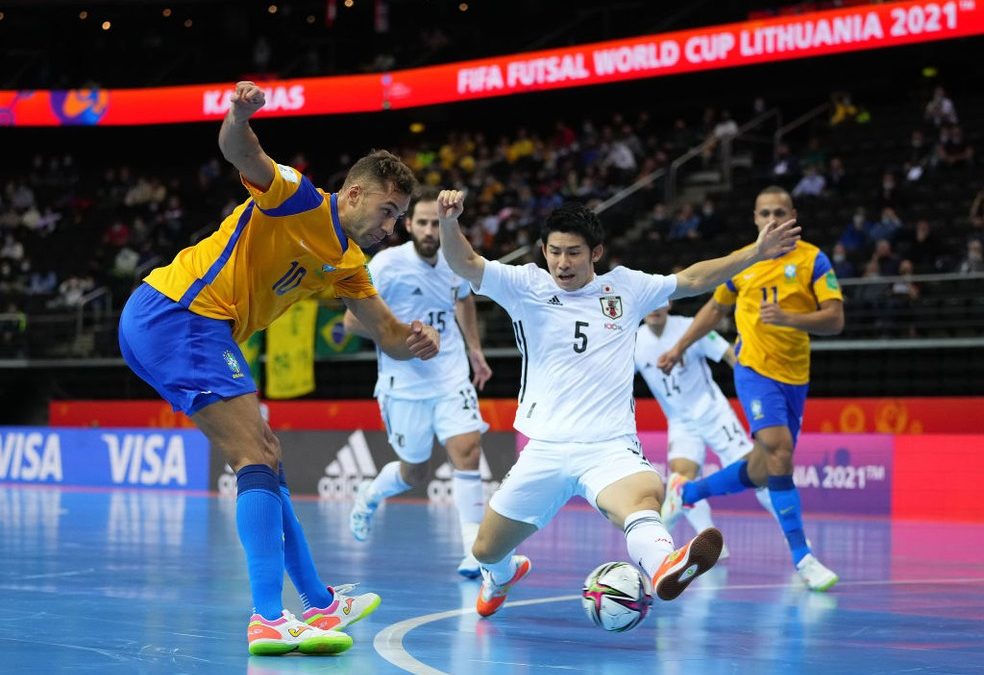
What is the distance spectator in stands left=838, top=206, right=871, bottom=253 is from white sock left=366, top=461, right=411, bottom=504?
1189 cm

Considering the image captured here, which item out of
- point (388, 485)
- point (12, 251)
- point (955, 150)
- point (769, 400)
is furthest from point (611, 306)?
point (12, 251)

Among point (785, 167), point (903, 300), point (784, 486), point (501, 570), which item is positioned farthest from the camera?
point (785, 167)

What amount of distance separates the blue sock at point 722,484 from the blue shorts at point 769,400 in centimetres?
61

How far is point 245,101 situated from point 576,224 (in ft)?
5.88

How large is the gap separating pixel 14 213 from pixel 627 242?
17564 mm

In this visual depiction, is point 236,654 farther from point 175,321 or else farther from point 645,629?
point 645,629

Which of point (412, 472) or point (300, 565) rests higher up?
point (412, 472)

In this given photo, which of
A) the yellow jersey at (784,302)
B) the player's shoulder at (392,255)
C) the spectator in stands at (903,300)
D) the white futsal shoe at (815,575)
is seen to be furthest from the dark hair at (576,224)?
the spectator in stands at (903,300)

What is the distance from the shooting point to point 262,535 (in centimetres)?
534

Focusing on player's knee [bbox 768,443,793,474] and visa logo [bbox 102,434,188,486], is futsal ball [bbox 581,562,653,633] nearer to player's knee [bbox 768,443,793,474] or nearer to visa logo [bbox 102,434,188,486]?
player's knee [bbox 768,443,793,474]

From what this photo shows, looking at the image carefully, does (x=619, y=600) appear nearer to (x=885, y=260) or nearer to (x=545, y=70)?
(x=885, y=260)

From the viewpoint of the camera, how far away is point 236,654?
17.2ft

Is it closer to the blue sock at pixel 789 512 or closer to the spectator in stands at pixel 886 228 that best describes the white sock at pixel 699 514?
the blue sock at pixel 789 512

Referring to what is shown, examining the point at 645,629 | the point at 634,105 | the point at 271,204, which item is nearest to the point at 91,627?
the point at 271,204
